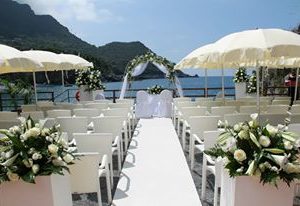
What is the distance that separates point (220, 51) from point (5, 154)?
3.81m

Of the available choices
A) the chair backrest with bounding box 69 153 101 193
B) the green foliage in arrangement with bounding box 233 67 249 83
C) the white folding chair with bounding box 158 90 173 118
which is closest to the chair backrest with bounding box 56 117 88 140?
the chair backrest with bounding box 69 153 101 193

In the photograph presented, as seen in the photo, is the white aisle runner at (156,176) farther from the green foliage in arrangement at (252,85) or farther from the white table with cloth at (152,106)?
the green foliage in arrangement at (252,85)

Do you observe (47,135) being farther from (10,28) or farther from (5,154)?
(10,28)

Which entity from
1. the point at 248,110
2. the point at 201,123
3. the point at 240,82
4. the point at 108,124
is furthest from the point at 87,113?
the point at 240,82

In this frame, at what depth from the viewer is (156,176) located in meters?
5.33

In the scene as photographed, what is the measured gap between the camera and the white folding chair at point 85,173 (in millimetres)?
3789

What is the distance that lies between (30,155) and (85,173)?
3.00 ft

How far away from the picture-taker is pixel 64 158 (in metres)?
3.25

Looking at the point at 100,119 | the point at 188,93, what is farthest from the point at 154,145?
the point at 188,93

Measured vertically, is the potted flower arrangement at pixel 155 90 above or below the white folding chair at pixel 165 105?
above

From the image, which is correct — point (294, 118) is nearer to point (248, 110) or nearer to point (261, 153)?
point (248, 110)

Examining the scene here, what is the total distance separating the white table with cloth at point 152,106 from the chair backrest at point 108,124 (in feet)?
16.9

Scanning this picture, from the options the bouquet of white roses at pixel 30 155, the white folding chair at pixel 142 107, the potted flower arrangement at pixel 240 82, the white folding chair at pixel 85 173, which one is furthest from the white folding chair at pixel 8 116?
the potted flower arrangement at pixel 240 82

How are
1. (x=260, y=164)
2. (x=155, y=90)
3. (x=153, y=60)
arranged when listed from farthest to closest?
(x=153, y=60)
(x=155, y=90)
(x=260, y=164)
